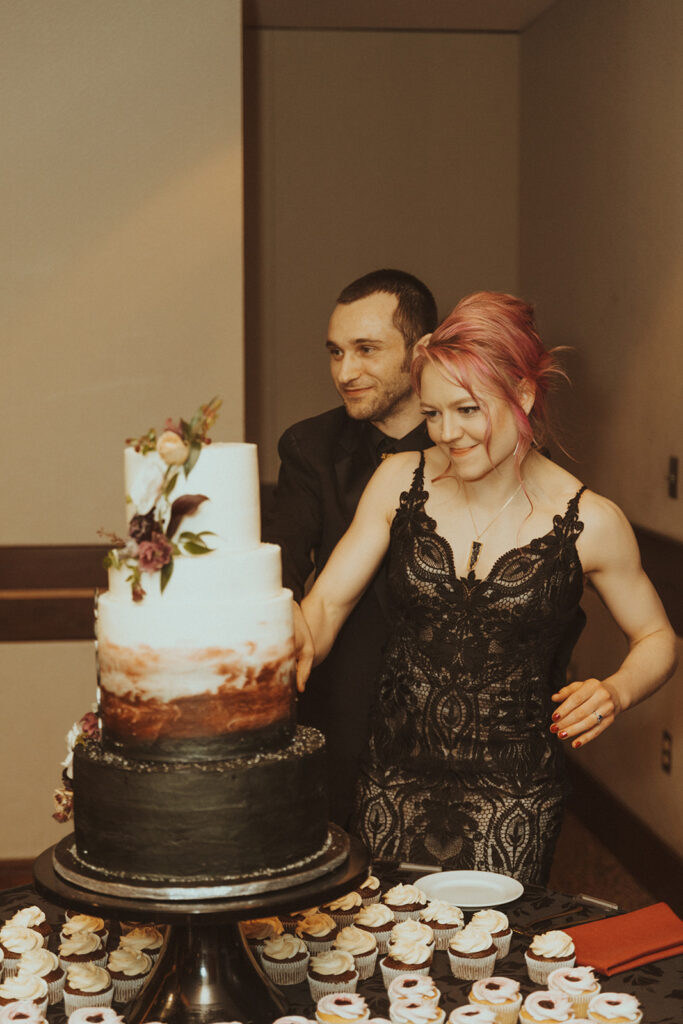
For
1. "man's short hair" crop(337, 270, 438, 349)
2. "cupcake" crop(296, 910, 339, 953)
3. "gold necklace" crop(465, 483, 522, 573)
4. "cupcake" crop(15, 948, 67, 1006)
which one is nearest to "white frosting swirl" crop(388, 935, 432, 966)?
"cupcake" crop(296, 910, 339, 953)

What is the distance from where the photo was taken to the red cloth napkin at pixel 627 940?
1.83 metres

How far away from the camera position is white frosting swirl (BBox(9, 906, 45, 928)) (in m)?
1.94

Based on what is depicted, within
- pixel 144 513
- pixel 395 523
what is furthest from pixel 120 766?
pixel 395 523

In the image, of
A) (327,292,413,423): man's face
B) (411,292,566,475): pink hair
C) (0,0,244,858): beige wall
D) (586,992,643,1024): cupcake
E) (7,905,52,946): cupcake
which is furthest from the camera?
(0,0,244,858): beige wall

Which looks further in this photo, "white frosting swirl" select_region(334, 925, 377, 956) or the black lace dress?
the black lace dress

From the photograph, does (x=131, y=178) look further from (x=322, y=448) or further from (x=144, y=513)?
(x=144, y=513)

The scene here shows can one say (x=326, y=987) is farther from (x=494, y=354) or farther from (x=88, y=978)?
(x=494, y=354)

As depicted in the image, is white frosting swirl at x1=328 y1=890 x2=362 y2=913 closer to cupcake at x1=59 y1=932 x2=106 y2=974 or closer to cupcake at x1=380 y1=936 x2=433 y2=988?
cupcake at x1=380 y1=936 x2=433 y2=988

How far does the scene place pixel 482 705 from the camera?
2.38 metres

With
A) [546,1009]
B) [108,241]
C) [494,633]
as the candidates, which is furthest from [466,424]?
[108,241]

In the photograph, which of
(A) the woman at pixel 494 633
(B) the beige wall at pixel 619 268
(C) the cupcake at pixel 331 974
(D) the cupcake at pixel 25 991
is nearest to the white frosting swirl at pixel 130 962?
(D) the cupcake at pixel 25 991

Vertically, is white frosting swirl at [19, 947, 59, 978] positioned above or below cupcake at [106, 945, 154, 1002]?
above

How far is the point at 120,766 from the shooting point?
1.52m

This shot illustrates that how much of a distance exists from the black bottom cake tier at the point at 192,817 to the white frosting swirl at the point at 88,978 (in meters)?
0.28
